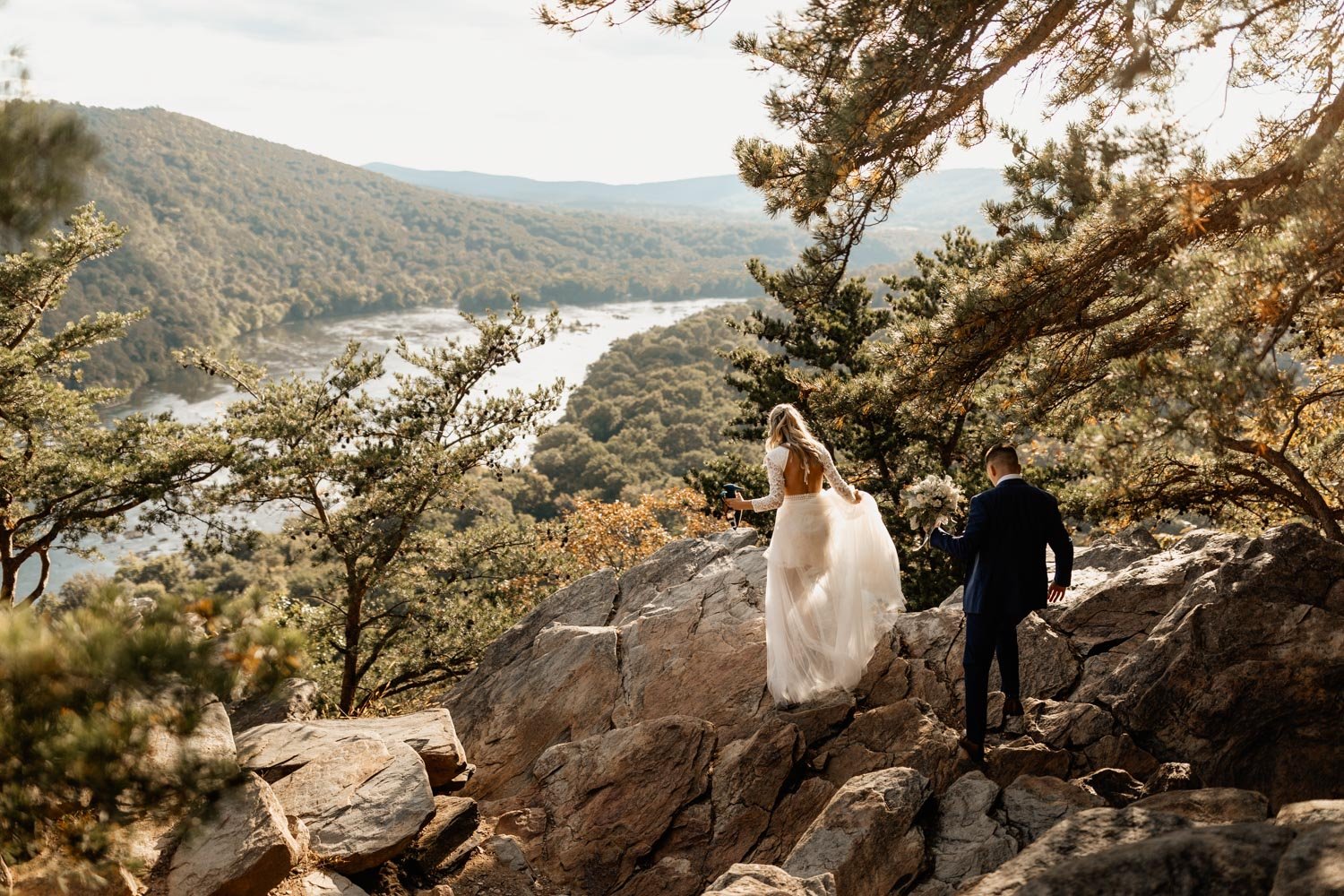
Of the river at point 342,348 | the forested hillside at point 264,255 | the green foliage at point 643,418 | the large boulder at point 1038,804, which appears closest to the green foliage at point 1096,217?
the large boulder at point 1038,804

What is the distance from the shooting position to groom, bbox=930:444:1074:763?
5594 millimetres

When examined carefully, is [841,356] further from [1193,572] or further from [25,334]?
[25,334]

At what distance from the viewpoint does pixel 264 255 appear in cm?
14525

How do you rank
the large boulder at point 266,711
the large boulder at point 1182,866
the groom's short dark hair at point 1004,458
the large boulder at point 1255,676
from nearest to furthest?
the large boulder at point 1182,866 → the large boulder at point 1255,676 → the groom's short dark hair at point 1004,458 → the large boulder at point 266,711

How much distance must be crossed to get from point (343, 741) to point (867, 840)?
385 centimetres

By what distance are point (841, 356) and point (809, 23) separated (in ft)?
41.5

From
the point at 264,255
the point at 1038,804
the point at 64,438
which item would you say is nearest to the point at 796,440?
the point at 1038,804

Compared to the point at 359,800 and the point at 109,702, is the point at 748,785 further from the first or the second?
the point at 109,702

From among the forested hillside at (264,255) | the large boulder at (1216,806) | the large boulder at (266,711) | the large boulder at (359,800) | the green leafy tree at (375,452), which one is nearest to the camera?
the large boulder at (1216,806)

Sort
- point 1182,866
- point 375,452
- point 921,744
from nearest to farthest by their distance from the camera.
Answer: point 1182,866
point 921,744
point 375,452

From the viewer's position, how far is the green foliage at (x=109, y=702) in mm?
2619

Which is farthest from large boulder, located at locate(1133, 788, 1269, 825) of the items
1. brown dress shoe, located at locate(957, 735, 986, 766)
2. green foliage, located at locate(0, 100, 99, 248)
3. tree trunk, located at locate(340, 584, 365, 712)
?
tree trunk, located at locate(340, 584, 365, 712)

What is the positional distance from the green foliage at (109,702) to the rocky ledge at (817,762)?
0.86m

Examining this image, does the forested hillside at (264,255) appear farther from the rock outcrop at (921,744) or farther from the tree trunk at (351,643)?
the rock outcrop at (921,744)
